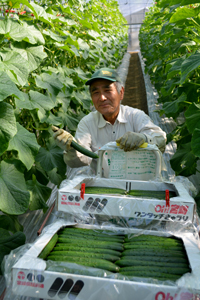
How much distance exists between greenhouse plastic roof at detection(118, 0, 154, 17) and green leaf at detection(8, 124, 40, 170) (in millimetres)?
26665

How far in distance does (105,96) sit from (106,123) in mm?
283

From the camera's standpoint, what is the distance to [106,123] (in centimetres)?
254

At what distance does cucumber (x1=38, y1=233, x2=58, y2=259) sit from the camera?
119 centimetres

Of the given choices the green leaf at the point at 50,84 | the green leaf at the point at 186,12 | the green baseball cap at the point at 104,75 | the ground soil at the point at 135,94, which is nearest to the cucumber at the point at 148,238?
the green baseball cap at the point at 104,75

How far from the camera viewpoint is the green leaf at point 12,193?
5.46 feet

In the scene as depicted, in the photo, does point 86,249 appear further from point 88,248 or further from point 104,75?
point 104,75

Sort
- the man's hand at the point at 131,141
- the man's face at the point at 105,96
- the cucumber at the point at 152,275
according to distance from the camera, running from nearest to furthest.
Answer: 1. the cucumber at the point at 152,275
2. the man's hand at the point at 131,141
3. the man's face at the point at 105,96

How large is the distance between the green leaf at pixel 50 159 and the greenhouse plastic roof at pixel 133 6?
26019mm

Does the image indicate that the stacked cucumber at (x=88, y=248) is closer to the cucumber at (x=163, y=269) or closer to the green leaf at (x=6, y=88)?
the cucumber at (x=163, y=269)

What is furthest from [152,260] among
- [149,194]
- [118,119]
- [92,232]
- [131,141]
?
[118,119]

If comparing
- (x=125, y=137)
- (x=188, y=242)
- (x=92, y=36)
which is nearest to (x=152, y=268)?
(x=188, y=242)

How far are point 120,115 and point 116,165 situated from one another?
750mm

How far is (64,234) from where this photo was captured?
4.58 ft

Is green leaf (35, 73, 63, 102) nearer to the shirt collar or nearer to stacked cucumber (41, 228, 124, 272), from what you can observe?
the shirt collar
